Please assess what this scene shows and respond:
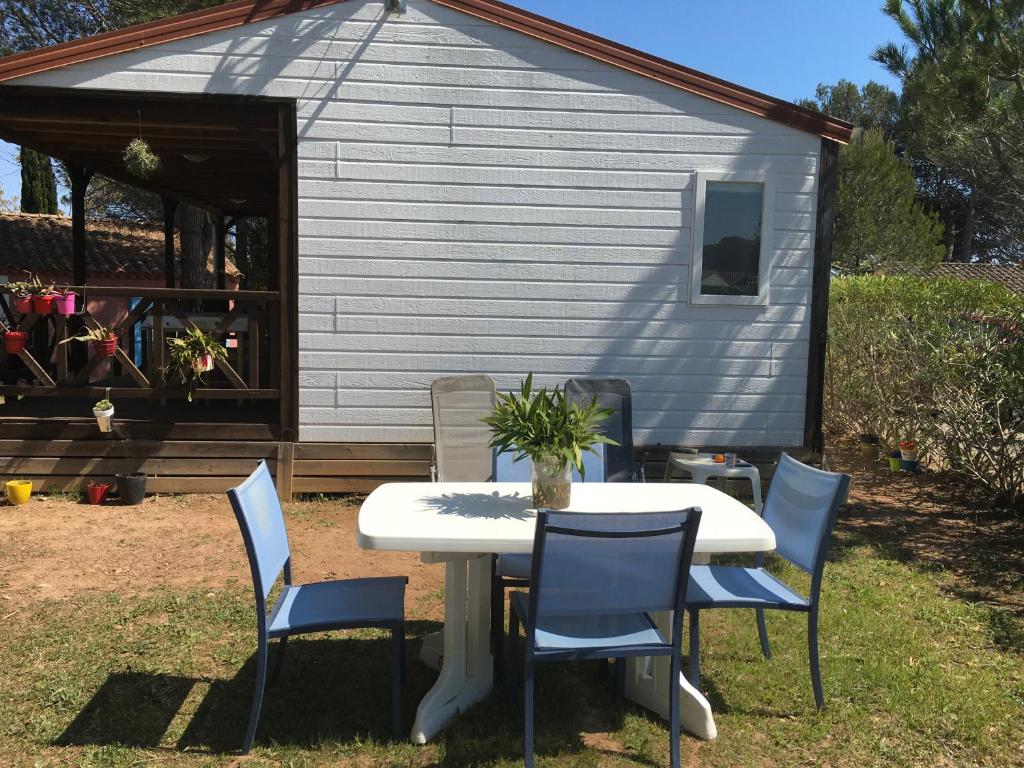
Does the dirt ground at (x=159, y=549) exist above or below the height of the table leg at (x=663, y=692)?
below

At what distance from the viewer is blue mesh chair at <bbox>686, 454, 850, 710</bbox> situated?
9.51 ft

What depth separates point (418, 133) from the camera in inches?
226

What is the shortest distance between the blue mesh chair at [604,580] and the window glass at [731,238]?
376 centimetres

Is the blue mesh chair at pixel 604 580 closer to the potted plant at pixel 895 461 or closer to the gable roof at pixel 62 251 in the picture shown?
the potted plant at pixel 895 461

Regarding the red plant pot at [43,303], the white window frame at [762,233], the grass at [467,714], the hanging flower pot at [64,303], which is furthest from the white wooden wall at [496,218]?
the grass at [467,714]

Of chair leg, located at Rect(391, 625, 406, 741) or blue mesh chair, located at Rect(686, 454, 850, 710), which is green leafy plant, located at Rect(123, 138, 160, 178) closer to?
chair leg, located at Rect(391, 625, 406, 741)

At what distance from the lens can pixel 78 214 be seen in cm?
817

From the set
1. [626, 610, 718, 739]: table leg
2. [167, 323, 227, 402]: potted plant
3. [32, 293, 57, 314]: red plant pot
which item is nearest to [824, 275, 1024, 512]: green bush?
[626, 610, 718, 739]: table leg

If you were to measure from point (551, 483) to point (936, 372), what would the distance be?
195 inches

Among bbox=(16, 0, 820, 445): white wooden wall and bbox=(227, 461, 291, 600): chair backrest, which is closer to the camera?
bbox=(227, 461, 291, 600): chair backrest

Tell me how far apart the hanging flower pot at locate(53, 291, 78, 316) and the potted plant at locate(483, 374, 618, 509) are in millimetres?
4253

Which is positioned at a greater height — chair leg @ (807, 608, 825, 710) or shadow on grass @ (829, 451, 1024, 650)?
chair leg @ (807, 608, 825, 710)

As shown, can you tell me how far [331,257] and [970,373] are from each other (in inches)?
186

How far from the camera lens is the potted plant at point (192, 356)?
5.79 m
